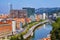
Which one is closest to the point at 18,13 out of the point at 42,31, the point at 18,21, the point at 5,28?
the point at 18,21

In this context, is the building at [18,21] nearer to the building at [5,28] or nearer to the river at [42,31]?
the building at [5,28]

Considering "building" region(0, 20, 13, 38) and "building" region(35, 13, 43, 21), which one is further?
"building" region(35, 13, 43, 21)

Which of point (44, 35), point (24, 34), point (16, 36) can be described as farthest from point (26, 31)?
point (44, 35)

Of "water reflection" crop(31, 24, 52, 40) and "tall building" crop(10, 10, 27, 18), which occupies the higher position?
"tall building" crop(10, 10, 27, 18)

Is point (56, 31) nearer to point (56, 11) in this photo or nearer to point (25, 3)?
point (56, 11)

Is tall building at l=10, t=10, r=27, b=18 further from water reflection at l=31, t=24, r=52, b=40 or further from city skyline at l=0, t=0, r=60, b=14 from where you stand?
water reflection at l=31, t=24, r=52, b=40

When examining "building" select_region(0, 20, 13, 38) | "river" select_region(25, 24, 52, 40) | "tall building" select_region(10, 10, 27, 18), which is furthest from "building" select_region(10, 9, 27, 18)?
"river" select_region(25, 24, 52, 40)

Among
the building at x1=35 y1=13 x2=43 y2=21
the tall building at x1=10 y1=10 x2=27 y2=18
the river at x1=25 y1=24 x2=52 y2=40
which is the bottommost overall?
the river at x1=25 y1=24 x2=52 y2=40
